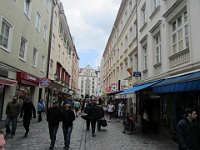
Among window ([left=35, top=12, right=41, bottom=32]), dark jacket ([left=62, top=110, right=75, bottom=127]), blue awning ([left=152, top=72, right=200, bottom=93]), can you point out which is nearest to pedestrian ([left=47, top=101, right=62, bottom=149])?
dark jacket ([left=62, top=110, right=75, bottom=127])

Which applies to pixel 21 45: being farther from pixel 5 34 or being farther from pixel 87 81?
pixel 87 81

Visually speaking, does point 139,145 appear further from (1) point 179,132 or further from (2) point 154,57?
(2) point 154,57

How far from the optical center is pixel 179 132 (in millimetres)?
4227

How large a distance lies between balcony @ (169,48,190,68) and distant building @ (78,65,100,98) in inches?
3875

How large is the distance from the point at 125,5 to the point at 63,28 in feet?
37.7

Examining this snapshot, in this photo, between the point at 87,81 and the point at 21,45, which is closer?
the point at 21,45

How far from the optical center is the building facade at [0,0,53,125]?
10.8 m

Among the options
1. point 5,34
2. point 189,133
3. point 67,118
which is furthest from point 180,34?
point 5,34

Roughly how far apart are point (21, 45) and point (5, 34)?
9.07 ft

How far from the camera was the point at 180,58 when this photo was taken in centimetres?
876

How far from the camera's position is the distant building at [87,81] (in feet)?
354

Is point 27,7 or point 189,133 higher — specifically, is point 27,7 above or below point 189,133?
above

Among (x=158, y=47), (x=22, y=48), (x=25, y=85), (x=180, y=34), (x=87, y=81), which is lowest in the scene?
(x=25, y=85)

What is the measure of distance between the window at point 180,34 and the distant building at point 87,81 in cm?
9833
